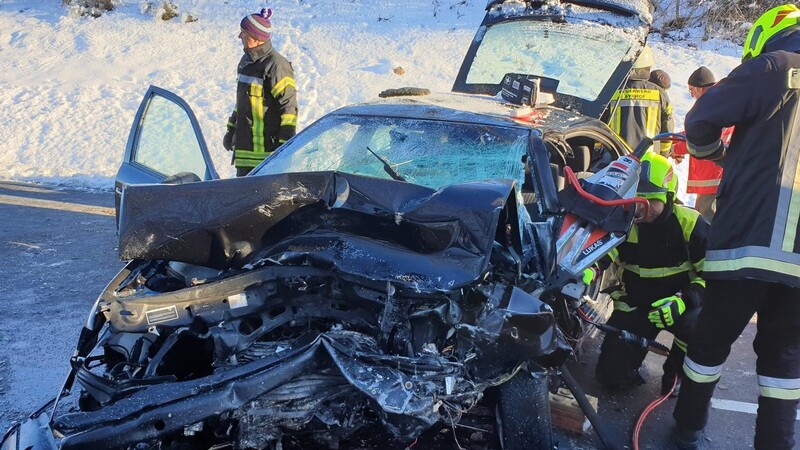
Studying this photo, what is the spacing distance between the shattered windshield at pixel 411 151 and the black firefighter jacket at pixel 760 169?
0.89 metres

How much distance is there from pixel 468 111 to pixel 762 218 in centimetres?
154

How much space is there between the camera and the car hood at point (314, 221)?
2.33 meters

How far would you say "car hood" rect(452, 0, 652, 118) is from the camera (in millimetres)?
4156

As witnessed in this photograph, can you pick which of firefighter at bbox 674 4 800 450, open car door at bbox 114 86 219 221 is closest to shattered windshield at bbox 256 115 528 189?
open car door at bbox 114 86 219 221

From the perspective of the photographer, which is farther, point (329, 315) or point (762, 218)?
point (762, 218)

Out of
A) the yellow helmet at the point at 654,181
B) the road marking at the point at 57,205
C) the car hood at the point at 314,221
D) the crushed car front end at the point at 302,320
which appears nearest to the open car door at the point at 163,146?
the car hood at the point at 314,221

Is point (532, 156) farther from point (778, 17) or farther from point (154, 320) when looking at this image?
point (154, 320)

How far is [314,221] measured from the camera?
8.48ft

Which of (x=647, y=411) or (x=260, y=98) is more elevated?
(x=260, y=98)

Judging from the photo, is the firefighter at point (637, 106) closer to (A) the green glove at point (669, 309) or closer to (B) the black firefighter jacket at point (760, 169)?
(A) the green glove at point (669, 309)

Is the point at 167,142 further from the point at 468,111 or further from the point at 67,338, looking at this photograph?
the point at 468,111

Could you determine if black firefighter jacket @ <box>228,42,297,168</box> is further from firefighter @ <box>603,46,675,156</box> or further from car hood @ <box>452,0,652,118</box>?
firefighter @ <box>603,46,675,156</box>

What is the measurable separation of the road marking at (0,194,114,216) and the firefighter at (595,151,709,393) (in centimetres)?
514

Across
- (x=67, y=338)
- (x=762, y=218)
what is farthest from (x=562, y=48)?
(x=67, y=338)
